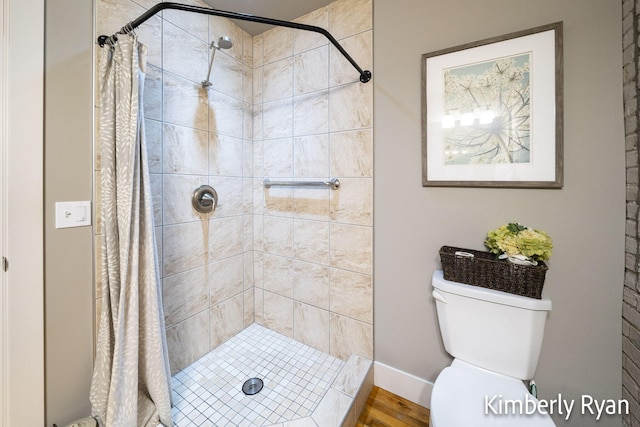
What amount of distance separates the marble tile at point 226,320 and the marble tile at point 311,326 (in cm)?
42

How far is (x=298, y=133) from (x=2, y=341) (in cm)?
163

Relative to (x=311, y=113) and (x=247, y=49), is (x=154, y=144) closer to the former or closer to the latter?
(x=311, y=113)

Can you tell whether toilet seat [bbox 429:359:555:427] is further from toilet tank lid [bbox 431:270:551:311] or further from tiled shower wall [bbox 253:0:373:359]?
tiled shower wall [bbox 253:0:373:359]

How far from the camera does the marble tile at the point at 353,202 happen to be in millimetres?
1479

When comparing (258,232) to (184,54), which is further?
(258,232)

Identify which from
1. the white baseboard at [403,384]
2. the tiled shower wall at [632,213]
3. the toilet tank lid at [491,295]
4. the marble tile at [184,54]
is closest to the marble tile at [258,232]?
the marble tile at [184,54]

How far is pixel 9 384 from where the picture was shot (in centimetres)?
92

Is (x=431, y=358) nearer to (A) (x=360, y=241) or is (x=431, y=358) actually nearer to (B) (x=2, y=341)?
(A) (x=360, y=241)

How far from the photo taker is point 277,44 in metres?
1.77

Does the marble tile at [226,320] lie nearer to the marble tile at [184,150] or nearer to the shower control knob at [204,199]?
the shower control knob at [204,199]

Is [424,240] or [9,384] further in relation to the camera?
[424,240]

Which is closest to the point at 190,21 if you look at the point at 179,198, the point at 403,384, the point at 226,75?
the point at 226,75

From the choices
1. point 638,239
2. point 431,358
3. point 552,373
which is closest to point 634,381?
point 552,373

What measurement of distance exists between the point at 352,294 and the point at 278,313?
0.64m
